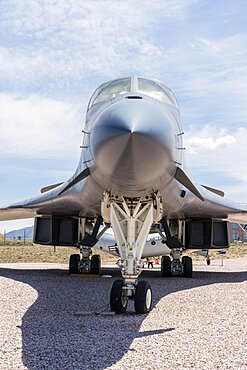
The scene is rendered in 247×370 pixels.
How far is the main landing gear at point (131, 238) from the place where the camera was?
24.5 ft

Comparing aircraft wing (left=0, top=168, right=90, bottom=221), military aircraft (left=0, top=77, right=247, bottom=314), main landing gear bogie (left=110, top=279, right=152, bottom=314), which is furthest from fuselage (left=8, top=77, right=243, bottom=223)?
aircraft wing (left=0, top=168, right=90, bottom=221)

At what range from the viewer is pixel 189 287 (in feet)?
37.2

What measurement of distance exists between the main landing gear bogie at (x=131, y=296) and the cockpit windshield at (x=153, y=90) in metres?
2.98

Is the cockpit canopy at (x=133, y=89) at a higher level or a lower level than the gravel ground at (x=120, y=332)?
higher

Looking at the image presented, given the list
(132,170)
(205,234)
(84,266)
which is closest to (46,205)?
(84,266)

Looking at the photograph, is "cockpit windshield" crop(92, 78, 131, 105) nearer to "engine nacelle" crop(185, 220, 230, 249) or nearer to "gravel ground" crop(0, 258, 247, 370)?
"gravel ground" crop(0, 258, 247, 370)

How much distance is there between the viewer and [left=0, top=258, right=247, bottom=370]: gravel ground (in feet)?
15.4

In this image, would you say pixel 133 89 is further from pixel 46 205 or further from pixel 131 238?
pixel 46 205

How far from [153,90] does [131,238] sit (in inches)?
98.0

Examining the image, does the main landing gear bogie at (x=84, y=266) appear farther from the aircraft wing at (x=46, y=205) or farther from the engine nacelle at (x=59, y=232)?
the aircraft wing at (x=46, y=205)

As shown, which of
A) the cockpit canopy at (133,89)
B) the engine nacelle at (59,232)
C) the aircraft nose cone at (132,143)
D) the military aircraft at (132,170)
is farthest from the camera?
the engine nacelle at (59,232)

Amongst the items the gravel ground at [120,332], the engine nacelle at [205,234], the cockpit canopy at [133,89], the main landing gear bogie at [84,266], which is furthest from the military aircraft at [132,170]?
the main landing gear bogie at [84,266]

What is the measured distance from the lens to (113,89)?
8.56 m

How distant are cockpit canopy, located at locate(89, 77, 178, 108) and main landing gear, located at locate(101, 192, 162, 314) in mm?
1637
